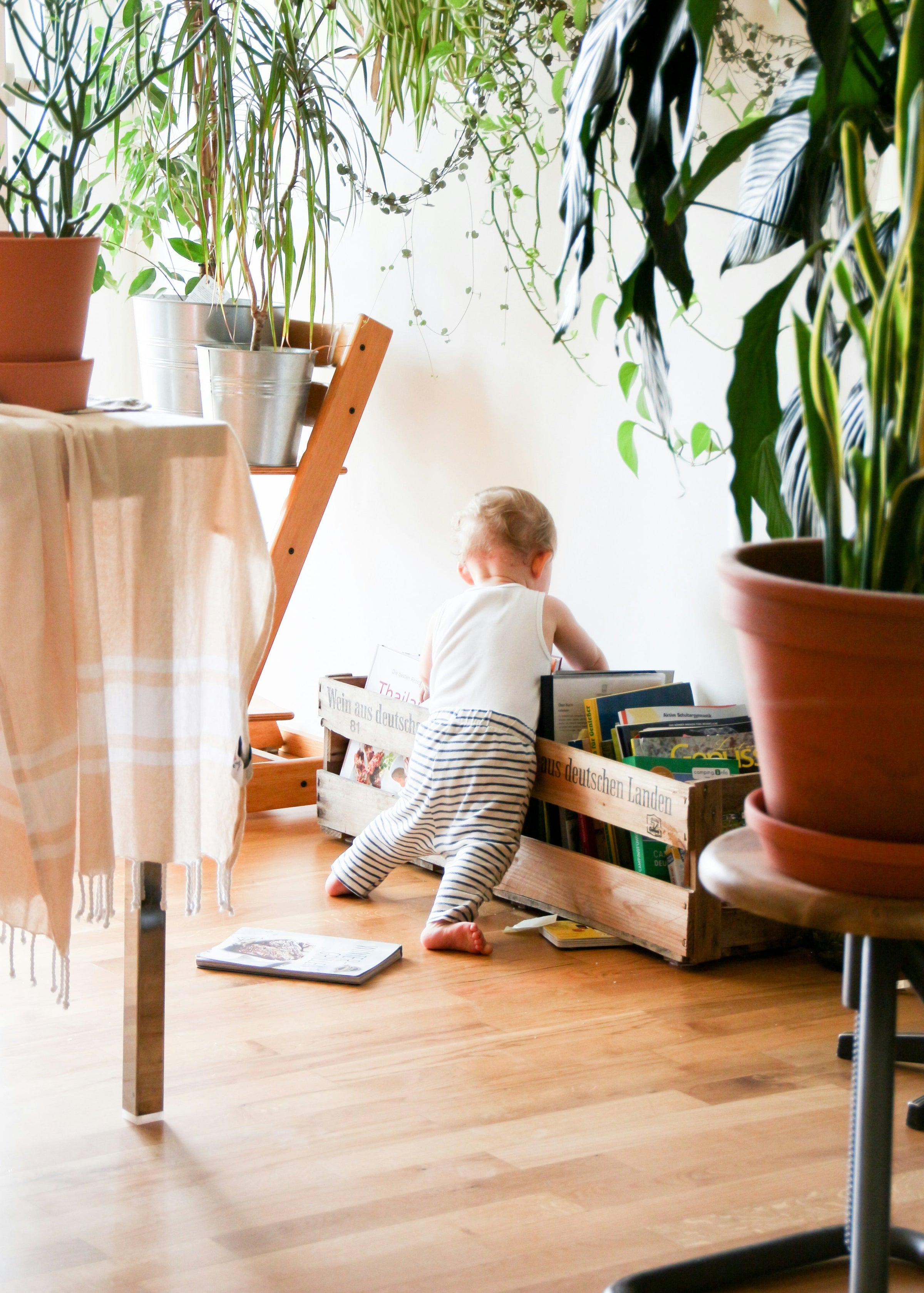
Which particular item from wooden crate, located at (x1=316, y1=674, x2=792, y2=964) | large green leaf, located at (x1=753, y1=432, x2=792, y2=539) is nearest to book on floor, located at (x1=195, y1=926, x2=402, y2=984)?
wooden crate, located at (x1=316, y1=674, x2=792, y2=964)

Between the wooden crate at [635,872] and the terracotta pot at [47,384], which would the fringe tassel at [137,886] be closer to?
the terracotta pot at [47,384]

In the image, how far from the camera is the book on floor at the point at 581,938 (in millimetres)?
2211

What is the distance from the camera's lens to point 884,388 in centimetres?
84

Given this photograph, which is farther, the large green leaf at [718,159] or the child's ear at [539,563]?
the child's ear at [539,563]

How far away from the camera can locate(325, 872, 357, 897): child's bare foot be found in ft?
7.91

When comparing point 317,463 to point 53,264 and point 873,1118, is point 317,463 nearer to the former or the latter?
point 53,264

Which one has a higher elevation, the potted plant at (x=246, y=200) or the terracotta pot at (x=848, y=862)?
the potted plant at (x=246, y=200)

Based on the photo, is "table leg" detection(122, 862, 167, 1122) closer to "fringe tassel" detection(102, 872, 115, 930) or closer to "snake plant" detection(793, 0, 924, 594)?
"fringe tassel" detection(102, 872, 115, 930)

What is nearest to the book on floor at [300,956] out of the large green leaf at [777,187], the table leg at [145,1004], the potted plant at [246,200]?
the table leg at [145,1004]

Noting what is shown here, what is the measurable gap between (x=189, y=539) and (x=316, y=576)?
1.98m

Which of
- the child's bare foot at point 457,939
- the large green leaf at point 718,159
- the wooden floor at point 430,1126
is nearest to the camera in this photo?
the large green leaf at point 718,159

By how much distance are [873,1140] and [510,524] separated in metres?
1.62

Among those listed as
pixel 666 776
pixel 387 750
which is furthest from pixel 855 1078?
pixel 387 750

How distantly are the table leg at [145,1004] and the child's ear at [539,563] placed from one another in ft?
3.70
